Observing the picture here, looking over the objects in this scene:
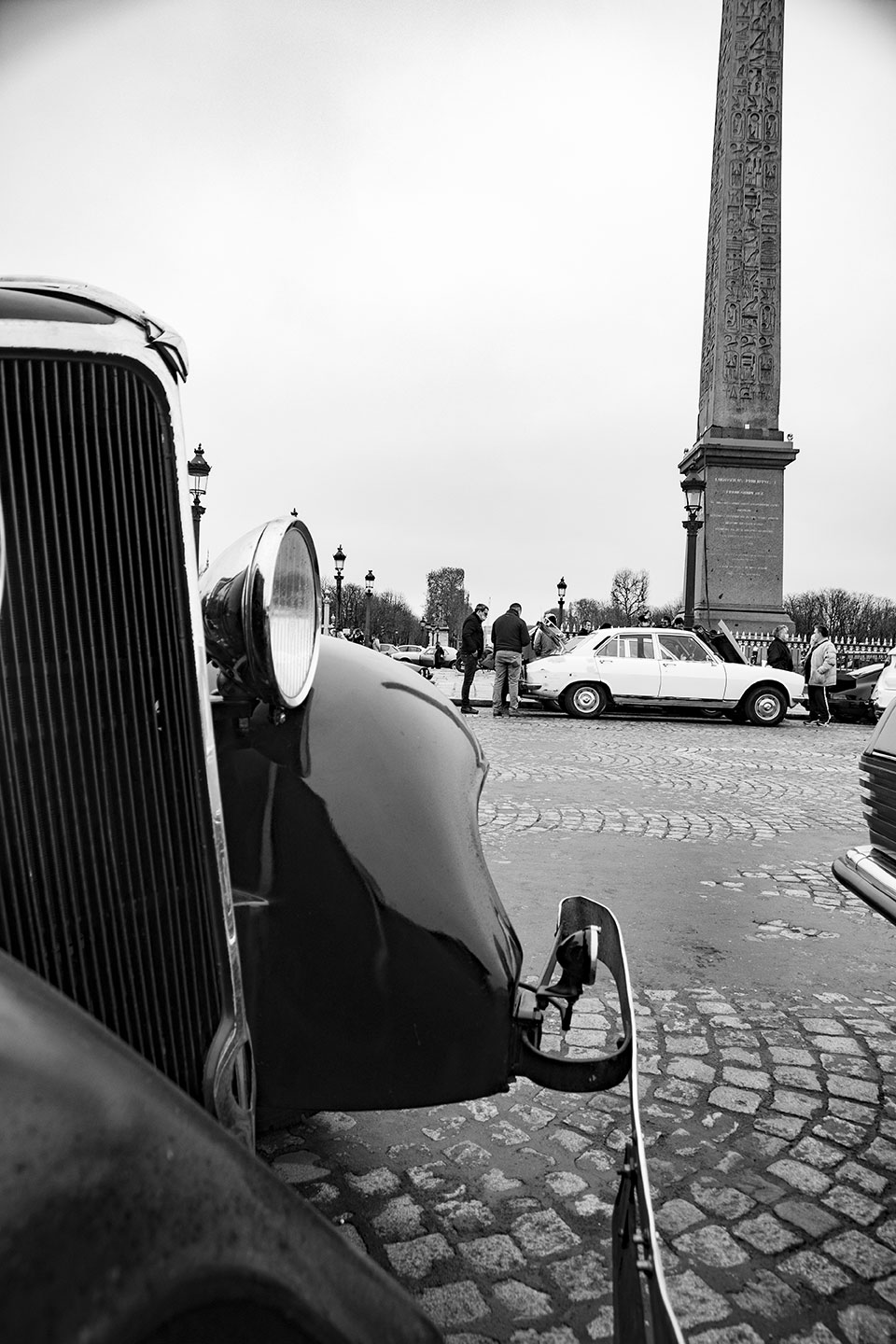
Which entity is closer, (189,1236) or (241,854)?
(189,1236)

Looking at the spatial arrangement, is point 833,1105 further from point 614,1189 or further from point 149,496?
point 149,496

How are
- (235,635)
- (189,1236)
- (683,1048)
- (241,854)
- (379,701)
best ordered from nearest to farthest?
(189,1236), (235,635), (241,854), (379,701), (683,1048)

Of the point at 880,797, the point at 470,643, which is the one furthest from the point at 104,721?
the point at 470,643

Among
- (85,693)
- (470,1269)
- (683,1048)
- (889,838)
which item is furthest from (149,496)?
(889,838)

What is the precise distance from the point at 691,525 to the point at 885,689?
506cm

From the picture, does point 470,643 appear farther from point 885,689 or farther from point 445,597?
point 445,597

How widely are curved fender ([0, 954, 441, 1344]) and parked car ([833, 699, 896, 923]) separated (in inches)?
95.4

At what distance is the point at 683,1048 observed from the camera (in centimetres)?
272

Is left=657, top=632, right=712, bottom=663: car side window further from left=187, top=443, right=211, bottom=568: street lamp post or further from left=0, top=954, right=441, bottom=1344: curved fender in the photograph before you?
left=0, top=954, right=441, bottom=1344: curved fender

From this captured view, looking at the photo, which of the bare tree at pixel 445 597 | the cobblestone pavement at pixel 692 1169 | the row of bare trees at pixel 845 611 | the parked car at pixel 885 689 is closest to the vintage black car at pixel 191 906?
the cobblestone pavement at pixel 692 1169

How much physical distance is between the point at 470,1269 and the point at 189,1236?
4.39 feet

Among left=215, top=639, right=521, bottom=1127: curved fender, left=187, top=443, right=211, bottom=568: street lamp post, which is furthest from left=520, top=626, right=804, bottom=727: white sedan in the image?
left=215, top=639, right=521, bottom=1127: curved fender

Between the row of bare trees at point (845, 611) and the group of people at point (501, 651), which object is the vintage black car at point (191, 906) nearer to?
the group of people at point (501, 651)

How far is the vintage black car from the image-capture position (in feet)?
2.21
